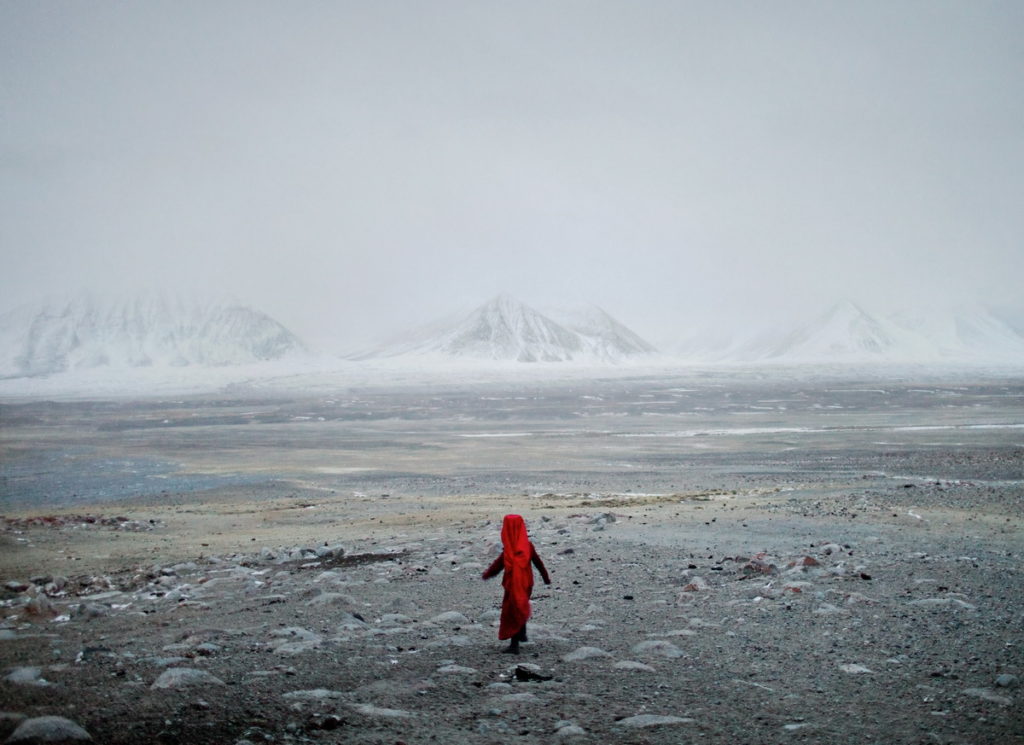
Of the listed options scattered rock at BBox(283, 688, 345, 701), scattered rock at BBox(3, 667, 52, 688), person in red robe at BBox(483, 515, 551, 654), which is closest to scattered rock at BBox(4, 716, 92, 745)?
scattered rock at BBox(3, 667, 52, 688)

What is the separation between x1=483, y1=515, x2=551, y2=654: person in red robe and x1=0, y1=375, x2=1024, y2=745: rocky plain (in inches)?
11.4

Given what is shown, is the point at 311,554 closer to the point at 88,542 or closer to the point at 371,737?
the point at 88,542

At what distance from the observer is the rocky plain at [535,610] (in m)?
7.46

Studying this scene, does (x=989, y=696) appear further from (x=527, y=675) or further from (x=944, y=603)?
(x=527, y=675)

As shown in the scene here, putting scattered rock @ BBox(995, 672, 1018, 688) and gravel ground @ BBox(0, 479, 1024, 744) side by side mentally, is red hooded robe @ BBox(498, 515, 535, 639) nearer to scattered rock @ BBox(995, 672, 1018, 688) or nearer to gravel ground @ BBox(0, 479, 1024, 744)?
gravel ground @ BBox(0, 479, 1024, 744)

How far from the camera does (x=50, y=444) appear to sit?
159 feet

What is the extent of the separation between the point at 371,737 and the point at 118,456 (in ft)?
130

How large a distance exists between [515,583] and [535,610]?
7.97 ft

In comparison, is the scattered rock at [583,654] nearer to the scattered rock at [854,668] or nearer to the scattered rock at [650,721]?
the scattered rock at [650,721]

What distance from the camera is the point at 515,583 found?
369 inches

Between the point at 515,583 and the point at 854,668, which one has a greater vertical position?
the point at 515,583

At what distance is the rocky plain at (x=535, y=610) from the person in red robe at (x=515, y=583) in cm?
29

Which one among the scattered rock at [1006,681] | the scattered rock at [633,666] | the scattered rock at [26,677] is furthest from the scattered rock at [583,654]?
the scattered rock at [26,677]

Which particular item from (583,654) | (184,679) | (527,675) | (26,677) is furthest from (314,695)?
(583,654)
